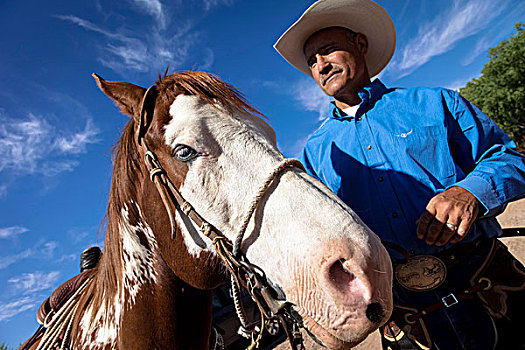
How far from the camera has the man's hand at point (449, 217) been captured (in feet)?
4.49

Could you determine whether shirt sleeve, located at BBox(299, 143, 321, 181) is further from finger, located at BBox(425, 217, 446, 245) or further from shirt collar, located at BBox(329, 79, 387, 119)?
finger, located at BBox(425, 217, 446, 245)

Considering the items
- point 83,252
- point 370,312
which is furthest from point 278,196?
point 83,252

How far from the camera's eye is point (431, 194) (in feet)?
5.56

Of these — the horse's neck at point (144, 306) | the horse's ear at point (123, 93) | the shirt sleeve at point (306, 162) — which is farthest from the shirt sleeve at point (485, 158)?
the horse's ear at point (123, 93)

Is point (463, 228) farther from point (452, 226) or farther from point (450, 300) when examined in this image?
point (450, 300)

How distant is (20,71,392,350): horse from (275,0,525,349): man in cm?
68

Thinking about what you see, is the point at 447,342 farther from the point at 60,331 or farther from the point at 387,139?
the point at 60,331

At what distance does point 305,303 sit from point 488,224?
1377mm

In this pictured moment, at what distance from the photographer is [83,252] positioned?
2955 millimetres

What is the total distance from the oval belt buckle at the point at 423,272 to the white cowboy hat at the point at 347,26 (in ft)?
6.17

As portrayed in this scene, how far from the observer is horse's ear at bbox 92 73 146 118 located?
1.73 m

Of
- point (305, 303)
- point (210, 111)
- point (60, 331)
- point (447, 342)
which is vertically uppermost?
point (210, 111)

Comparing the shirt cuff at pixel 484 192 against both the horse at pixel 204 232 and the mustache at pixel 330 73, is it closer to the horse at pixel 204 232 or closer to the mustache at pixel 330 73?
the horse at pixel 204 232

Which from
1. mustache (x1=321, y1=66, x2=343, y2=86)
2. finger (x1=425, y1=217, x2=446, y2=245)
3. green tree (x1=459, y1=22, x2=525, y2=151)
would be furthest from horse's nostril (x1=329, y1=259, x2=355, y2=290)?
green tree (x1=459, y1=22, x2=525, y2=151)
